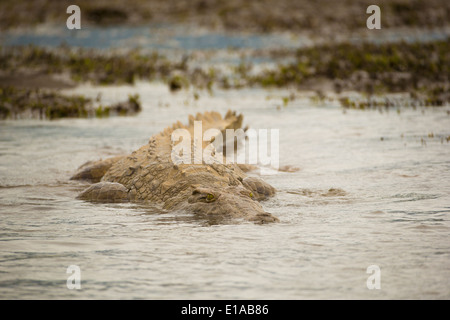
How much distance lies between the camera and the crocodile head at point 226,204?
261 inches

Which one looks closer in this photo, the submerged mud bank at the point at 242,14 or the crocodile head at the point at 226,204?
the crocodile head at the point at 226,204

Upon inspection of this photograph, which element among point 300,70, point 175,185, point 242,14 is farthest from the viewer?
point 242,14

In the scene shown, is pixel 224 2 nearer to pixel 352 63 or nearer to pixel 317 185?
pixel 352 63

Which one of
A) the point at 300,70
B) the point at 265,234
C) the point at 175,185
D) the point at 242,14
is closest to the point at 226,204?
the point at 265,234

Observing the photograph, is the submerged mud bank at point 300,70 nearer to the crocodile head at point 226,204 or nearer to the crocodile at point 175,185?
the crocodile at point 175,185

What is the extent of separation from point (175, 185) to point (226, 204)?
931 mm

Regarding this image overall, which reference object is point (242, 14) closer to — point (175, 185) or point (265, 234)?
point (175, 185)

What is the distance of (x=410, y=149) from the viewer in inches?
416

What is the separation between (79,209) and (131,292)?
9.25ft

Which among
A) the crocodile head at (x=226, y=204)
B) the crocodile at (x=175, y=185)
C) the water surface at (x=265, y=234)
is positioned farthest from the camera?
the crocodile at (x=175, y=185)

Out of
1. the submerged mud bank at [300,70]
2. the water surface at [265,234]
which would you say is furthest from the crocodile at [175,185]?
the submerged mud bank at [300,70]

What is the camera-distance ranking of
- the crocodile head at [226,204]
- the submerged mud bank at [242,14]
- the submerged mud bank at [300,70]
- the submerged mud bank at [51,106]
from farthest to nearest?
the submerged mud bank at [242,14], the submerged mud bank at [300,70], the submerged mud bank at [51,106], the crocodile head at [226,204]

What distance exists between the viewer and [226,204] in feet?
22.2
